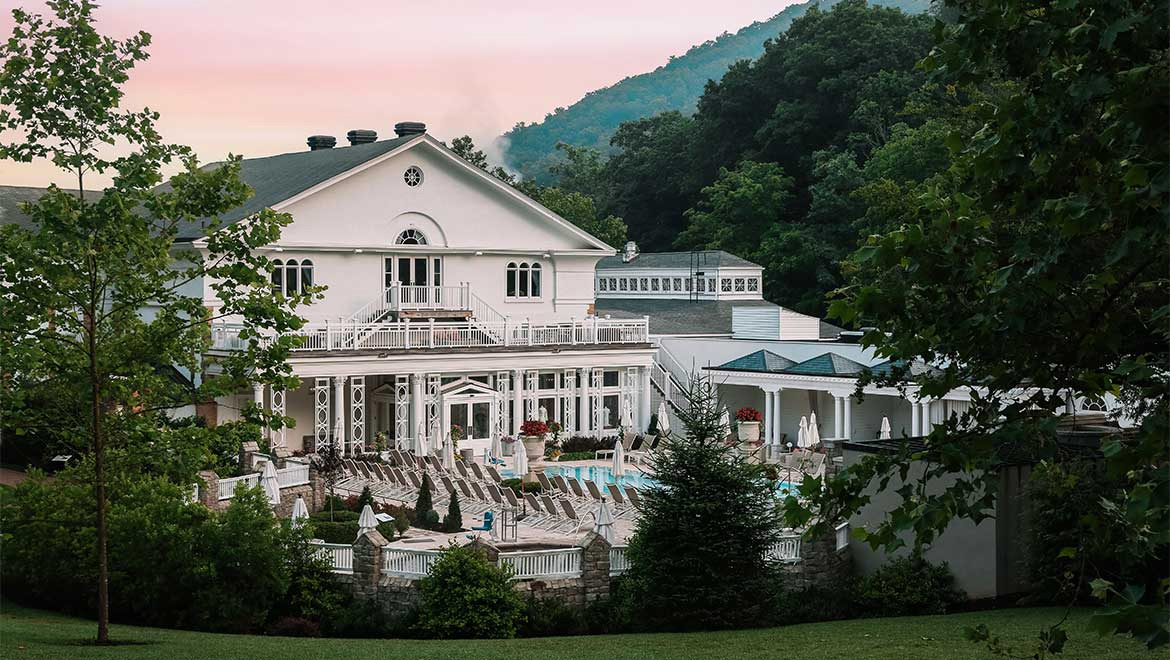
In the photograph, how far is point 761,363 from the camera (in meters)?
43.5

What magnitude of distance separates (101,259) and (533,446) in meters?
21.9

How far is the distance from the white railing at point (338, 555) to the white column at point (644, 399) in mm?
24156

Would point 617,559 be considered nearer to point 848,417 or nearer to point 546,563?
point 546,563

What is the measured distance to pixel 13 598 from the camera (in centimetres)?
2103

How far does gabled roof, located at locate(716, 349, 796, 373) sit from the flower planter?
10.0 m

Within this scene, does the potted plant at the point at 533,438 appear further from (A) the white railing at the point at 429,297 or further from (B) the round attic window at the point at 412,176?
(B) the round attic window at the point at 412,176

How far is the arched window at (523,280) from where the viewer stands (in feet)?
150

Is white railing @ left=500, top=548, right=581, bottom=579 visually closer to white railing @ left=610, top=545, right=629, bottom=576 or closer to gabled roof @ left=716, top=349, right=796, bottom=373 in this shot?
white railing @ left=610, top=545, right=629, bottom=576

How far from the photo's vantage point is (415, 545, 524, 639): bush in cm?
1906

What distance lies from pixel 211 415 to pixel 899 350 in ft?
106

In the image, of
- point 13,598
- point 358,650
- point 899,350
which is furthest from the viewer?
point 13,598

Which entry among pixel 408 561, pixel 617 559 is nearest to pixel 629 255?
pixel 617 559

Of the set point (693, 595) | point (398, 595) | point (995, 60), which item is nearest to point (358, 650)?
point (398, 595)

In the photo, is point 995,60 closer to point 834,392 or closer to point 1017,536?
point 1017,536
